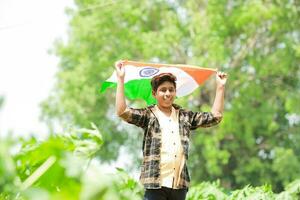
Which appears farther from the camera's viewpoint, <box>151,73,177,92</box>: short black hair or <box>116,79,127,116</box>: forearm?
<box>151,73,177,92</box>: short black hair

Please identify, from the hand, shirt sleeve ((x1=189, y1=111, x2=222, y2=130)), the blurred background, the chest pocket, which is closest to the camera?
the chest pocket

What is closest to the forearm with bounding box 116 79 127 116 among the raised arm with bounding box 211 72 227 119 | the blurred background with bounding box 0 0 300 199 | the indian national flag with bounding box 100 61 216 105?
the raised arm with bounding box 211 72 227 119

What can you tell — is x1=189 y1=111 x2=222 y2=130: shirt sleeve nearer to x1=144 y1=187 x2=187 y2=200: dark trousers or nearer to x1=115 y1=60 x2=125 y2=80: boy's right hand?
x1=144 y1=187 x2=187 y2=200: dark trousers

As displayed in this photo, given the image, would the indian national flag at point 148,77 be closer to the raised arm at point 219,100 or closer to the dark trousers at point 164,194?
the raised arm at point 219,100

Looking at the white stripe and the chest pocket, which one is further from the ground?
the white stripe

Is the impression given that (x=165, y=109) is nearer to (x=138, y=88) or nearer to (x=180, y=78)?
(x=138, y=88)

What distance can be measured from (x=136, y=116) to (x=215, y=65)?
60.1ft

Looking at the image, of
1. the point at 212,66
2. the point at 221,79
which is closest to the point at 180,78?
the point at 221,79

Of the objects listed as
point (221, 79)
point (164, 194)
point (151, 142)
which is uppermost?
point (221, 79)

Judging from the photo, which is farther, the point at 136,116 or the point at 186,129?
the point at 186,129

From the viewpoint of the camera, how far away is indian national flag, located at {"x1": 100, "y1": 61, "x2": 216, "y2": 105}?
14.5ft

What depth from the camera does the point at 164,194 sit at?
3.63 metres

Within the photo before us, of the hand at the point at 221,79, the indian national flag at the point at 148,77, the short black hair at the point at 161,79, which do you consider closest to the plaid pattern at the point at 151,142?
the short black hair at the point at 161,79

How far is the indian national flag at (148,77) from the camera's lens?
14.5 ft
